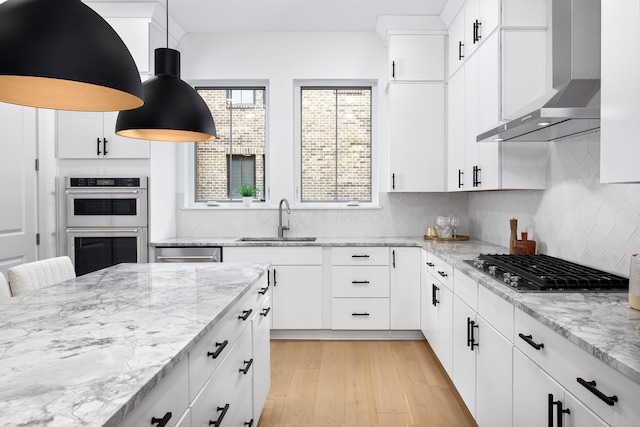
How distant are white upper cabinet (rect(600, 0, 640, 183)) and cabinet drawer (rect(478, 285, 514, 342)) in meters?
0.67

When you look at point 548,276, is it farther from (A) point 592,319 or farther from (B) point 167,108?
(B) point 167,108

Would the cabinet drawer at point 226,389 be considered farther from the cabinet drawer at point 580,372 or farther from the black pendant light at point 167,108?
the cabinet drawer at point 580,372

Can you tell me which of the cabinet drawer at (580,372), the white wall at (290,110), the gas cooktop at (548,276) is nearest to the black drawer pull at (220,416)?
the cabinet drawer at (580,372)

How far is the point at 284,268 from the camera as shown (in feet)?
12.6

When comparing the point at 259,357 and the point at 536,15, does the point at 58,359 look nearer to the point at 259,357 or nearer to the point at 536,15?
the point at 259,357

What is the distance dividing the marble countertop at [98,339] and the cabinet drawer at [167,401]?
5 centimetres

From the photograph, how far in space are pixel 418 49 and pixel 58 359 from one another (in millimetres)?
3775

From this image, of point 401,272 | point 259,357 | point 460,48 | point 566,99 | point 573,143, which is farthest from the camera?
point 401,272

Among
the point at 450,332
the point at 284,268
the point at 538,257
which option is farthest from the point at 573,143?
the point at 284,268

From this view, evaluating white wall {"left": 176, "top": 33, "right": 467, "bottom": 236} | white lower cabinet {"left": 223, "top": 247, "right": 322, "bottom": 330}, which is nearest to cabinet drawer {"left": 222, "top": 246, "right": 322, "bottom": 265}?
white lower cabinet {"left": 223, "top": 247, "right": 322, "bottom": 330}

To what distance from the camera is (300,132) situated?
4.46 metres

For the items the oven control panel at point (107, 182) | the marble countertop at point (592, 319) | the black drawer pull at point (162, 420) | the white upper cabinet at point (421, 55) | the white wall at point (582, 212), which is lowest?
the black drawer pull at point (162, 420)

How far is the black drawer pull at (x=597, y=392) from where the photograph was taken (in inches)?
42.8

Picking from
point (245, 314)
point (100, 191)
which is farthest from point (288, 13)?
point (245, 314)
